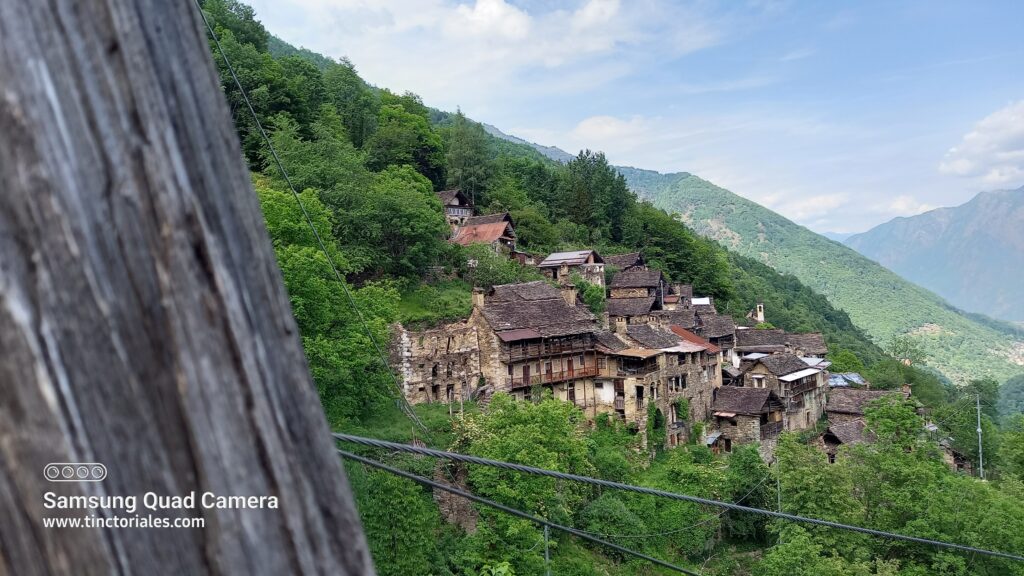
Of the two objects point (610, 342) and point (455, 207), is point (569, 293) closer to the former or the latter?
point (610, 342)

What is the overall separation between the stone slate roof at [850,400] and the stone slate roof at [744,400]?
5748mm

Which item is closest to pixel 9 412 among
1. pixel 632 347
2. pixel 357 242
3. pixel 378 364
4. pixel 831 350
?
pixel 378 364

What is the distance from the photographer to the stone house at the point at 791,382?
33.6 meters

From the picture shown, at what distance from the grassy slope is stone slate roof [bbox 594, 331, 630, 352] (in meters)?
82.2

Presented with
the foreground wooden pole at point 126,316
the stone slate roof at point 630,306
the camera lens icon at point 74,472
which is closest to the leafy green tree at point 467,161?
the stone slate roof at point 630,306

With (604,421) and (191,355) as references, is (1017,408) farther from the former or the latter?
(191,355)

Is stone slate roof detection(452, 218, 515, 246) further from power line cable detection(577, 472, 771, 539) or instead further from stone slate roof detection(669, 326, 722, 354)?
power line cable detection(577, 472, 771, 539)

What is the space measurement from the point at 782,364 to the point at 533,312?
1800 cm

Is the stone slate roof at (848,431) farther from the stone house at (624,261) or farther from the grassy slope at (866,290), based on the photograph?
the grassy slope at (866,290)

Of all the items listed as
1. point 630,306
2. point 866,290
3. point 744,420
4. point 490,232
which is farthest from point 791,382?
point 866,290

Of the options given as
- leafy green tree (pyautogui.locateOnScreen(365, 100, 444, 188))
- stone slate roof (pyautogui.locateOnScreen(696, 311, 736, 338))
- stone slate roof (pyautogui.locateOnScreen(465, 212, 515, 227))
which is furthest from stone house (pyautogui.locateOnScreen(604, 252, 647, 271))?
leafy green tree (pyautogui.locateOnScreen(365, 100, 444, 188))

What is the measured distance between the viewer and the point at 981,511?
16781mm

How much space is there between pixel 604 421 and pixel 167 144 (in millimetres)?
26913

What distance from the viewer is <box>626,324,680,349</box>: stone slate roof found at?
28.5 meters
